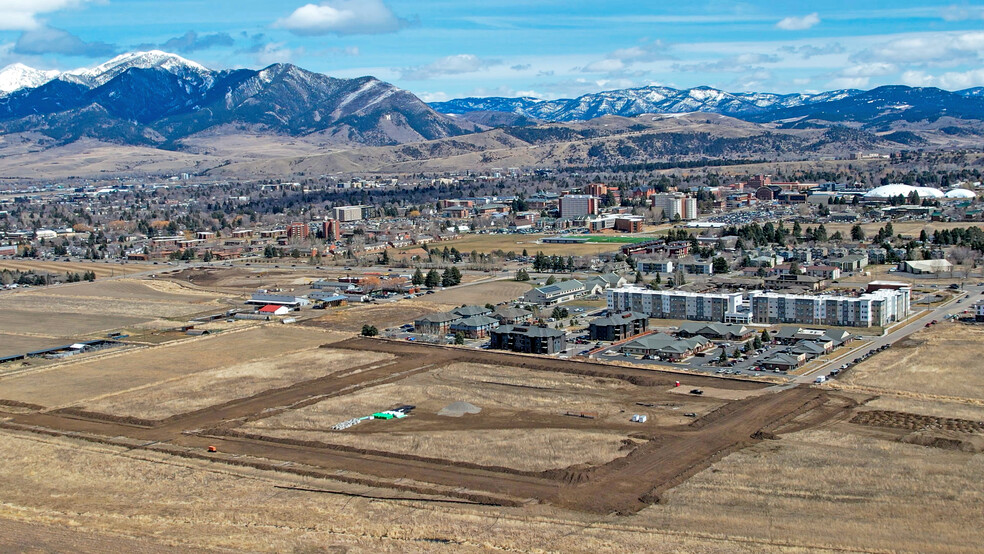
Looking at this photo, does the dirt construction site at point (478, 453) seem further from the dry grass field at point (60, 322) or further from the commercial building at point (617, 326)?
the dry grass field at point (60, 322)

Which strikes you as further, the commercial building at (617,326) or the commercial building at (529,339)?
the commercial building at (617,326)

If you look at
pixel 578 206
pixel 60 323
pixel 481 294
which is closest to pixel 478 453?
pixel 481 294

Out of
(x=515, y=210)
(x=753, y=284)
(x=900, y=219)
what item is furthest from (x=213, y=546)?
(x=515, y=210)

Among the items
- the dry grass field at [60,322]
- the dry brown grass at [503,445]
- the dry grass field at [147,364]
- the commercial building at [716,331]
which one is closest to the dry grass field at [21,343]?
the dry grass field at [60,322]

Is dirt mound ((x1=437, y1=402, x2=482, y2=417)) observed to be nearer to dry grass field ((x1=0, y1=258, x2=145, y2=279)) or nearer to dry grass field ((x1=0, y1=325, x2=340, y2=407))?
dry grass field ((x1=0, y1=325, x2=340, y2=407))

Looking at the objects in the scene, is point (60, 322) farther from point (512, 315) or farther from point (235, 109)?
point (235, 109)

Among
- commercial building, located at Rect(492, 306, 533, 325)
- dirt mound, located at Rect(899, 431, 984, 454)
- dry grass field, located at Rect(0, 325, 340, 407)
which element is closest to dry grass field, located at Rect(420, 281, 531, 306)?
commercial building, located at Rect(492, 306, 533, 325)

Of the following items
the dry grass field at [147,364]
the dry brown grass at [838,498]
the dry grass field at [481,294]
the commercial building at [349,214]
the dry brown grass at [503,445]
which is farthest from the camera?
the commercial building at [349,214]
